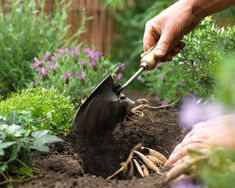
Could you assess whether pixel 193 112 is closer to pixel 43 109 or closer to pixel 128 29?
pixel 43 109

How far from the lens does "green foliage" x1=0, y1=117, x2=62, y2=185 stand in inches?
68.1

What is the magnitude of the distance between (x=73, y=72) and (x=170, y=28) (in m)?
0.88

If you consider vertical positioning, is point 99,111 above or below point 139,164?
above

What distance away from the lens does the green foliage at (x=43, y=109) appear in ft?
7.52

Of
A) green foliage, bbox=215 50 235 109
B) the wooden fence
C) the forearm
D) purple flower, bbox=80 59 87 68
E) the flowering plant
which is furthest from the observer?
the wooden fence

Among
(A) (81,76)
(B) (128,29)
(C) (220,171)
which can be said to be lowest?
(B) (128,29)

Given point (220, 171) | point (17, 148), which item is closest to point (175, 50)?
point (17, 148)

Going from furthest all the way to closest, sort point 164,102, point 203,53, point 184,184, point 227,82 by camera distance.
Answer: point 164,102
point 203,53
point 184,184
point 227,82

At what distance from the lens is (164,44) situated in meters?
2.46

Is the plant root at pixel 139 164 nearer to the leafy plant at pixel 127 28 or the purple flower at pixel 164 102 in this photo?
the purple flower at pixel 164 102

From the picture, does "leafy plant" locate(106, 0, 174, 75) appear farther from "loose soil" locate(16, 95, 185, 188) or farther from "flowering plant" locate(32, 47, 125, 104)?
"loose soil" locate(16, 95, 185, 188)

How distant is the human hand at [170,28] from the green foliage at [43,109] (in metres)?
0.53

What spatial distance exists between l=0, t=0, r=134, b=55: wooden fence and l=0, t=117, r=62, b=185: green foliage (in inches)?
143

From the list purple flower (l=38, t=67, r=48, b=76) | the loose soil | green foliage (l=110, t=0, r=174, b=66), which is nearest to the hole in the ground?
the loose soil
